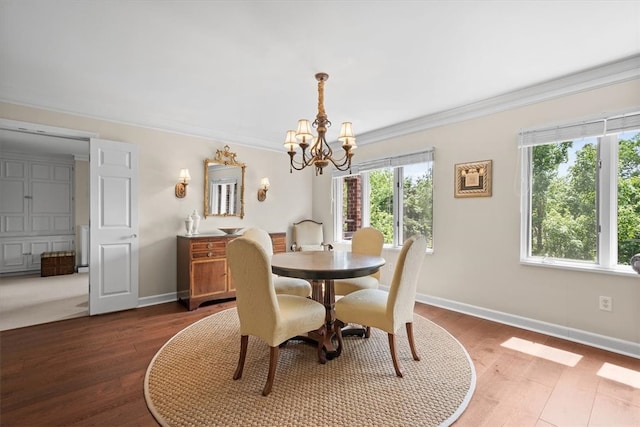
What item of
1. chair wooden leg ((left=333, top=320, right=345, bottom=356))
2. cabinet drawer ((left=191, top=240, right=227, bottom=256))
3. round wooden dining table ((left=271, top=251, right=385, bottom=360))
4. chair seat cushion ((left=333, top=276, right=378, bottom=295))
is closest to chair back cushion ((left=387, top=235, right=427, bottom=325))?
round wooden dining table ((left=271, top=251, right=385, bottom=360))

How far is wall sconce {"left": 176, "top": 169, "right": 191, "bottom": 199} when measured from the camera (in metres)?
3.89

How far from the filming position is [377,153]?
4.38 m

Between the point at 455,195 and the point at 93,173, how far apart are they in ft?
13.6

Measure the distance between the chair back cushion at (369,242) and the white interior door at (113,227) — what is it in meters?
2.70

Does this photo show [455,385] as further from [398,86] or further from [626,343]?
[398,86]

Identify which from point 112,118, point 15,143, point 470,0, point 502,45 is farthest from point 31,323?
point 502,45

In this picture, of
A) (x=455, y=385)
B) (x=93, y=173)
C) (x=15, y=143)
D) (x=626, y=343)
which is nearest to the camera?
(x=455, y=385)

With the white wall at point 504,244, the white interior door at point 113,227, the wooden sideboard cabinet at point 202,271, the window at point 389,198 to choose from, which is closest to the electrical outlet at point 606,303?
the white wall at point 504,244

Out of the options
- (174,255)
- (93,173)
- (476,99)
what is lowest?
(174,255)

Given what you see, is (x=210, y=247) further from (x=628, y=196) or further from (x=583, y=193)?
(x=628, y=196)

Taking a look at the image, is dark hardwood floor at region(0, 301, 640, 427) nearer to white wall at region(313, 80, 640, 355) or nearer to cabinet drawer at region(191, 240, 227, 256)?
white wall at region(313, 80, 640, 355)

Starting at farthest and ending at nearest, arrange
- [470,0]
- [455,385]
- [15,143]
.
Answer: [15,143], [455,385], [470,0]

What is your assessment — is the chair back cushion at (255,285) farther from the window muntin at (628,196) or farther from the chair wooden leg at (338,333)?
the window muntin at (628,196)

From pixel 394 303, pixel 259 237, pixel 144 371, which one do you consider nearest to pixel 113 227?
pixel 259 237
